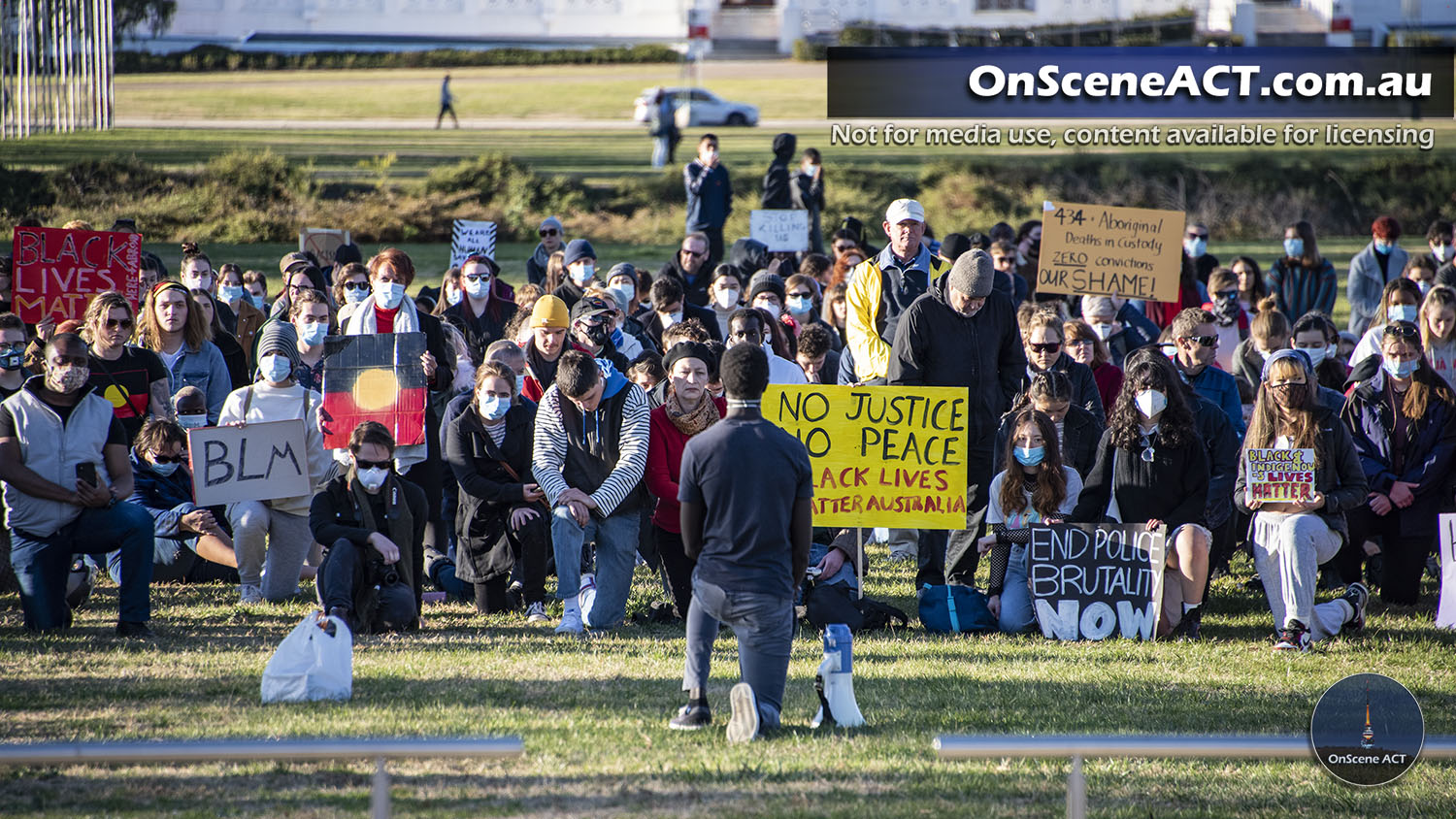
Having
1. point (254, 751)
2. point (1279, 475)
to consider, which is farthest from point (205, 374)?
point (1279, 475)

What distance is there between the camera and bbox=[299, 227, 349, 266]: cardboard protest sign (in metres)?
17.8

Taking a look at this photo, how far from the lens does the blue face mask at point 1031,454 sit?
945 centimetres

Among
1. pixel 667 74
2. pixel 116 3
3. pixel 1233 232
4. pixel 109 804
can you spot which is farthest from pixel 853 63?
pixel 109 804

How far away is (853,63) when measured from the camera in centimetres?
4200

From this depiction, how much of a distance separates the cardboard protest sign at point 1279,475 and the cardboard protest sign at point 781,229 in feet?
33.0

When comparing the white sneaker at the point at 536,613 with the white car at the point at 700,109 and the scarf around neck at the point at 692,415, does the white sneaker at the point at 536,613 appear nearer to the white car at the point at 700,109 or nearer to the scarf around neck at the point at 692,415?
the scarf around neck at the point at 692,415

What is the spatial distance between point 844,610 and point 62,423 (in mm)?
5062

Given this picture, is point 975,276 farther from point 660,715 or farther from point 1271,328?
point 660,715

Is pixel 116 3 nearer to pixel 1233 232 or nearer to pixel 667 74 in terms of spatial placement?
pixel 667 74

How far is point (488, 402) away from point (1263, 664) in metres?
5.14

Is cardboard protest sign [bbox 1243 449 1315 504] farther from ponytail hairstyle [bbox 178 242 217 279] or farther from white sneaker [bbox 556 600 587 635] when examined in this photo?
ponytail hairstyle [bbox 178 242 217 279]

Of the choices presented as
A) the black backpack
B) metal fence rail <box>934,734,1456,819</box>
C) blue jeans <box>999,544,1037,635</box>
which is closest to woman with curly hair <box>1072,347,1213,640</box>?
blue jeans <box>999,544,1037,635</box>

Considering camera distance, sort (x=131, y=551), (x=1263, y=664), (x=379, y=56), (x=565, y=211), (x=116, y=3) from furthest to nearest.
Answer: (x=379, y=56) < (x=116, y=3) < (x=565, y=211) < (x=131, y=551) < (x=1263, y=664)

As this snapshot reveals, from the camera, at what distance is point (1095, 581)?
9.37 m
